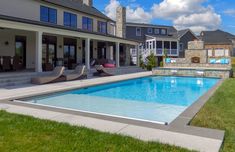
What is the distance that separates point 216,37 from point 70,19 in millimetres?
47469

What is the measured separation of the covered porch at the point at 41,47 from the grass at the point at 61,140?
30.8 ft

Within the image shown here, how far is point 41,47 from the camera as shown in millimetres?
15531

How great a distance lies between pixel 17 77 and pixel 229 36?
2369 inches

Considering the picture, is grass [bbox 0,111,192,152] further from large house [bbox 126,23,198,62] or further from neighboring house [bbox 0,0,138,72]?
large house [bbox 126,23,198,62]

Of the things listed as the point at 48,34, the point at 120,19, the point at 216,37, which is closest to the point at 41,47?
the point at 48,34

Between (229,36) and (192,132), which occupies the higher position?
(229,36)

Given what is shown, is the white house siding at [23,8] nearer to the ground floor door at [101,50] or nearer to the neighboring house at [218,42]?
the ground floor door at [101,50]

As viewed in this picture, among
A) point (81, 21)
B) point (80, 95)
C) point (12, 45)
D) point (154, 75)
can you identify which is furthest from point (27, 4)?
point (154, 75)

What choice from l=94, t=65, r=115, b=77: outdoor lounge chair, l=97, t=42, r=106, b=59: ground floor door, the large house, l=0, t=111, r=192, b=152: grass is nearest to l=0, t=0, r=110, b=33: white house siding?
l=94, t=65, r=115, b=77: outdoor lounge chair

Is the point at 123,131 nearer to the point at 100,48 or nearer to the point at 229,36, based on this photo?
the point at 100,48

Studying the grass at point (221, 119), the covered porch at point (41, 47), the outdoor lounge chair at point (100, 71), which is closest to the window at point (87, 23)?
the covered porch at point (41, 47)

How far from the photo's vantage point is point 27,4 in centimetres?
1845

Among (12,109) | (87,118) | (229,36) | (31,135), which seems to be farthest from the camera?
(229,36)

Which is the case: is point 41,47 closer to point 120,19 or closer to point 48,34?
point 48,34
